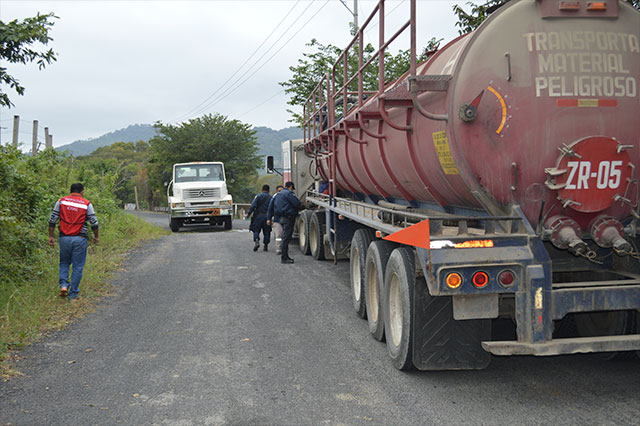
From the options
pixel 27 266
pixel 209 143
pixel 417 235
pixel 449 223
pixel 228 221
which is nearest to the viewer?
pixel 417 235

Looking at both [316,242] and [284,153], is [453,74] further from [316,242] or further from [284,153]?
[284,153]

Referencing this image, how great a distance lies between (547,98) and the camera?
413cm

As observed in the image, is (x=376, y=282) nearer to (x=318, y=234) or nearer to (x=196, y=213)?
(x=318, y=234)

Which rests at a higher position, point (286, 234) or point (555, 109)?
point (555, 109)

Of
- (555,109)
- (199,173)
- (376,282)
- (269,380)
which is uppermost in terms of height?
(199,173)

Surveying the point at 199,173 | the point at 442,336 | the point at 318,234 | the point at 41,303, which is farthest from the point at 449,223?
the point at 199,173

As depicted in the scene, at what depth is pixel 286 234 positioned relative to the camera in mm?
11828

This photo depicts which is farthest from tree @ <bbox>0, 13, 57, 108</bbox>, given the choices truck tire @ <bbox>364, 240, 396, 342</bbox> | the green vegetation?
truck tire @ <bbox>364, 240, 396, 342</bbox>

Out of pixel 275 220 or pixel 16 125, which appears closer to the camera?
pixel 275 220

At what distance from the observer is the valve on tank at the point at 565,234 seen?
4.04 meters

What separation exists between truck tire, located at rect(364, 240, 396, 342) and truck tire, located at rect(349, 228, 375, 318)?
1.00 feet

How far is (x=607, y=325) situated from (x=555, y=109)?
7.53ft

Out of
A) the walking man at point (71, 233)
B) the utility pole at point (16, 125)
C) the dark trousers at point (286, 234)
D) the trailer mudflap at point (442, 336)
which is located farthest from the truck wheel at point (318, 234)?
the utility pole at point (16, 125)

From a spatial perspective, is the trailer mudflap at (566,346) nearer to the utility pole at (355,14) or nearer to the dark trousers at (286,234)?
the dark trousers at (286,234)
